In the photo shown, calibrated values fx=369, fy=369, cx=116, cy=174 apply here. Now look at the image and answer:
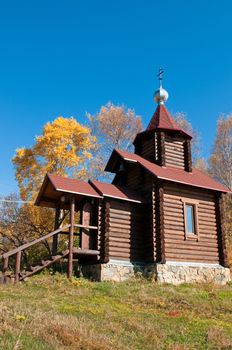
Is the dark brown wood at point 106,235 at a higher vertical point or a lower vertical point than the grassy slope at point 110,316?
higher

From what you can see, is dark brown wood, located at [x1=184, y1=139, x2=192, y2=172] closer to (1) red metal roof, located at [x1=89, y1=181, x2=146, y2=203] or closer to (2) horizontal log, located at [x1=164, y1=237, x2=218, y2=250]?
(1) red metal roof, located at [x1=89, y1=181, x2=146, y2=203]

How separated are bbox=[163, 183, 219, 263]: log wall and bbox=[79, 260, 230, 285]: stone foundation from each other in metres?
0.39

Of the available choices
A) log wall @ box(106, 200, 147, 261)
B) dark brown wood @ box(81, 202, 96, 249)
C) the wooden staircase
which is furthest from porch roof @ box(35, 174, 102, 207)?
the wooden staircase

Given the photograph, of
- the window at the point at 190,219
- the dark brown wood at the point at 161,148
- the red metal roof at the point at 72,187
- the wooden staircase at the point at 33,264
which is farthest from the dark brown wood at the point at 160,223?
the red metal roof at the point at 72,187

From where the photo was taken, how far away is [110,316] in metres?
9.30

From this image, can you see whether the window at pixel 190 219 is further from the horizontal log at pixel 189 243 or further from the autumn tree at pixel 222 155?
the autumn tree at pixel 222 155

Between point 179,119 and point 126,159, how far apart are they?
1473cm

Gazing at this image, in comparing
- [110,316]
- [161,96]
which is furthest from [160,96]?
[110,316]

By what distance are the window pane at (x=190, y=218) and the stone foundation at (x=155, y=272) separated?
161 cm

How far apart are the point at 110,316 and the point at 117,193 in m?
7.63

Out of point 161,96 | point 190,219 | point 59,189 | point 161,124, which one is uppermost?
point 161,96

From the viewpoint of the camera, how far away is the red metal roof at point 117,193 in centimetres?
1599

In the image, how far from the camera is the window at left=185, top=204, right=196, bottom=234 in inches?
676

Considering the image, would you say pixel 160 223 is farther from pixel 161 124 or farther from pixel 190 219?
pixel 161 124
